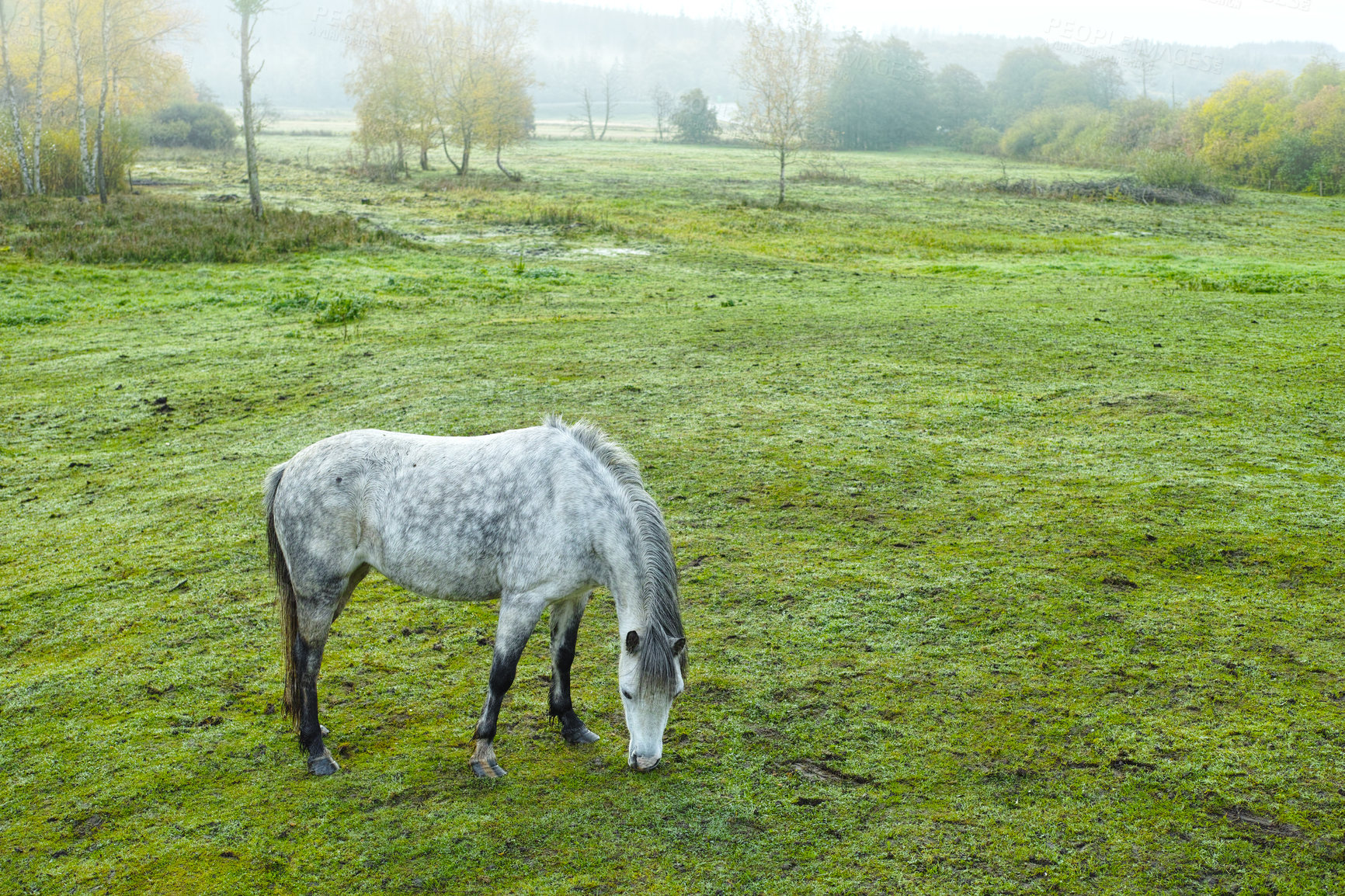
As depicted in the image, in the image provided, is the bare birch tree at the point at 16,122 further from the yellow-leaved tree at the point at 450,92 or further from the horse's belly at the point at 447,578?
the horse's belly at the point at 447,578

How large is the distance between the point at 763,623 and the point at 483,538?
2.23 m

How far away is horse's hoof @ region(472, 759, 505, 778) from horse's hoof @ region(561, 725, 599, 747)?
0.41 meters

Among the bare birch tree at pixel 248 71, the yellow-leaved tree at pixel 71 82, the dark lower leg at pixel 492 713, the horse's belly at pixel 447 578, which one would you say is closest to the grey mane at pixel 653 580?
the dark lower leg at pixel 492 713

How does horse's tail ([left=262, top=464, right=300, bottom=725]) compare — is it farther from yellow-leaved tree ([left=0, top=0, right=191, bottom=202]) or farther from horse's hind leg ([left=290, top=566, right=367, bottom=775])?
yellow-leaved tree ([left=0, top=0, right=191, bottom=202])

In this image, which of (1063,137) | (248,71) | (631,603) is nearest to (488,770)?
(631,603)

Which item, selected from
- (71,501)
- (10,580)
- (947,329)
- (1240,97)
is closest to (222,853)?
(10,580)

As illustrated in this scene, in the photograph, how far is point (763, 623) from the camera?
5.90m

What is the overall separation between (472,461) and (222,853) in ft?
6.71

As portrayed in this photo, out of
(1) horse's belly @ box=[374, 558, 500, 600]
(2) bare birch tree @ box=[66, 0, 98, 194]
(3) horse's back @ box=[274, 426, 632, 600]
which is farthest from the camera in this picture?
(2) bare birch tree @ box=[66, 0, 98, 194]

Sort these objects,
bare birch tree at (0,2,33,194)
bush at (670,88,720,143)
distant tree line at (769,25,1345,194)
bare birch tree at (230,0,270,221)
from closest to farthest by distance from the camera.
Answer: bare birch tree at (230,0,270,221)
bare birch tree at (0,2,33,194)
distant tree line at (769,25,1345,194)
bush at (670,88,720,143)

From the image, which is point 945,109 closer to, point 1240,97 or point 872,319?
point 1240,97

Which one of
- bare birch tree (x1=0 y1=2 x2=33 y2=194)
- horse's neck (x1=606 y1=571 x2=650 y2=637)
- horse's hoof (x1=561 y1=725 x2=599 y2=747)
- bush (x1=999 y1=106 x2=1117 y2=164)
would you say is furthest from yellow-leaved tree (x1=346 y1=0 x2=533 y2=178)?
horse's neck (x1=606 y1=571 x2=650 y2=637)

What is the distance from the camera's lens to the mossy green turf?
3.93 metres

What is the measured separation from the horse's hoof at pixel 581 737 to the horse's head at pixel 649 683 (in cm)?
62
